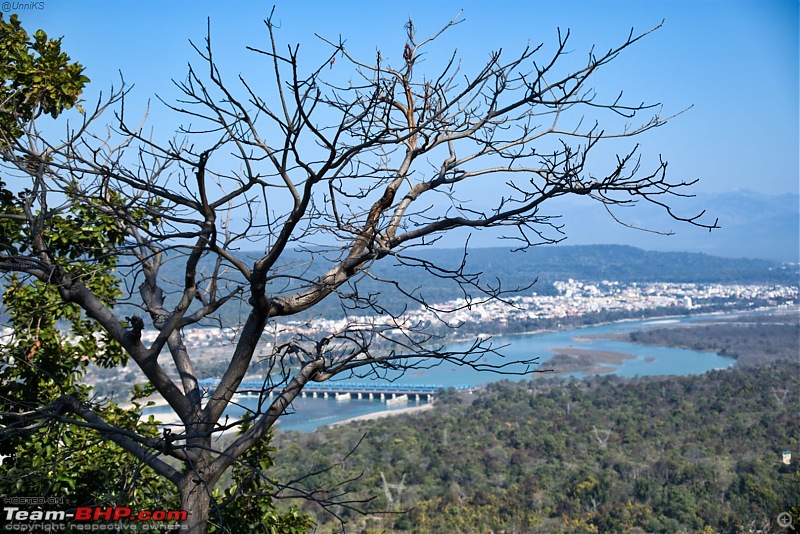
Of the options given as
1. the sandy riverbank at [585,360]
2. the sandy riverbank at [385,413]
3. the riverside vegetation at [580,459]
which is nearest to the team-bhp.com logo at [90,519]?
the riverside vegetation at [580,459]

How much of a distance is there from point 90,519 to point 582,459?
11699 mm

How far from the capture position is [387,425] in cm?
1551

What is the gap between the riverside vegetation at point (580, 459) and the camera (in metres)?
10.1

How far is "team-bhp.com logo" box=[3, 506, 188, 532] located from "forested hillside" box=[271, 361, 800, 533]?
4.84m

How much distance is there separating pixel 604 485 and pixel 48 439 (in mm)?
9794

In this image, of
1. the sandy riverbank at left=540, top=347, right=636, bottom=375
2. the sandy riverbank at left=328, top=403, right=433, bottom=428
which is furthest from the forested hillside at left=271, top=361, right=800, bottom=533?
the sandy riverbank at left=540, top=347, right=636, bottom=375

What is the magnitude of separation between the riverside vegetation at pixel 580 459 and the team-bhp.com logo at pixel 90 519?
479 centimetres

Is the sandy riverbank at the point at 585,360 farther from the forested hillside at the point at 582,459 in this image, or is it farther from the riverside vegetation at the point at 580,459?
the forested hillside at the point at 582,459

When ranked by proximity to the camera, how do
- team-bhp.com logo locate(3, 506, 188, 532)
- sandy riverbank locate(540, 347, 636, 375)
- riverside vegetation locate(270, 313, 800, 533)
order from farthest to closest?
sandy riverbank locate(540, 347, 636, 375)
riverside vegetation locate(270, 313, 800, 533)
team-bhp.com logo locate(3, 506, 188, 532)

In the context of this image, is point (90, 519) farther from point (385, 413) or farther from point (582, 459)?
point (385, 413)

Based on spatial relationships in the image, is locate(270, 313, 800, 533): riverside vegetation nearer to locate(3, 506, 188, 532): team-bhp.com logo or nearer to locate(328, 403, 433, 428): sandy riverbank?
locate(328, 403, 433, 428): sandy riverbank

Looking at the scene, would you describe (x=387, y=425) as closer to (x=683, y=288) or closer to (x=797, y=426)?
(x=797, y=426)

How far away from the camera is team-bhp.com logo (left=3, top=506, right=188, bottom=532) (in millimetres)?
2369

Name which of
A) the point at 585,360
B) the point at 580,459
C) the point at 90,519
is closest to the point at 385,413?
the point at 580,459
